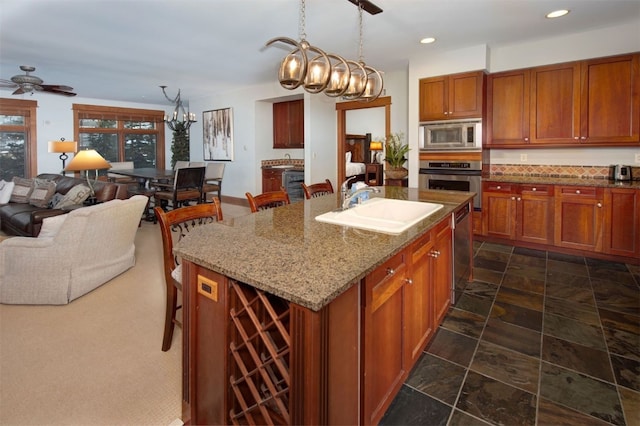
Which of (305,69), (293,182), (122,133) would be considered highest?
(122,133)

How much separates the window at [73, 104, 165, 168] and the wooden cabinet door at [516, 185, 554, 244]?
29.6ft

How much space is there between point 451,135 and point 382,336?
12.4ft

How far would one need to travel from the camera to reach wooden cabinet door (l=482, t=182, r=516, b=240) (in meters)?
4.30

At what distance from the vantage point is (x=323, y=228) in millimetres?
1755

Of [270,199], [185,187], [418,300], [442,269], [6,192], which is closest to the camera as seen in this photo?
[418,300]

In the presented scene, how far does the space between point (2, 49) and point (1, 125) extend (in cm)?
383

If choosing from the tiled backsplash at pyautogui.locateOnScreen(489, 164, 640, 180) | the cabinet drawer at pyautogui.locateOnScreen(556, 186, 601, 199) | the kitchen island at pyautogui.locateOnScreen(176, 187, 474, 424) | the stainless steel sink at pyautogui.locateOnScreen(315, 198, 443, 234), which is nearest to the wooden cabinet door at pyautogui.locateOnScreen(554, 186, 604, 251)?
the cabinet drawer at pyautogui.locateOnScreen(556, 186, 601, 199)

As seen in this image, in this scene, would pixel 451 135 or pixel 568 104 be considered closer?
pixel 568 104

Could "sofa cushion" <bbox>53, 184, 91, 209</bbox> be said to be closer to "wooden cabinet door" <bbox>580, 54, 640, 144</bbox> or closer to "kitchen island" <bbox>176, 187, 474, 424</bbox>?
"kitchen island" <bbox>176, 187, 474, 424</bbox>

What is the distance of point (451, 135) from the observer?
4594 millimetres

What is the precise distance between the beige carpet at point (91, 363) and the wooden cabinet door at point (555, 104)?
4.47 m

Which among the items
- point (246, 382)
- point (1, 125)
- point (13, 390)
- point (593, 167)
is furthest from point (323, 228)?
point (1, 125)

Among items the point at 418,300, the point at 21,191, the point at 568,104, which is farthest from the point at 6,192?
the point at 568,104

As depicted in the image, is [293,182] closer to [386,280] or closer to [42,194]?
[42,194]
